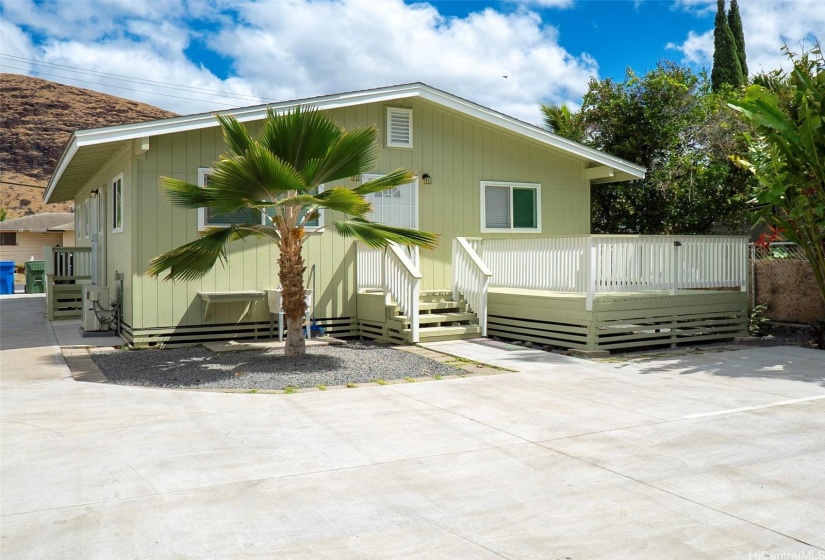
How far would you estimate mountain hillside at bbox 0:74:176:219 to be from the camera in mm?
66938

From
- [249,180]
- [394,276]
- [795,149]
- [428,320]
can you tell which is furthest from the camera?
[394,276]

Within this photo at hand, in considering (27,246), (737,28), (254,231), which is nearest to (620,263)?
(254,231)

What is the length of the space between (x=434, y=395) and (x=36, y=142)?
81.7 metres

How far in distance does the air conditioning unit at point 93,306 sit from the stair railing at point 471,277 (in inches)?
240

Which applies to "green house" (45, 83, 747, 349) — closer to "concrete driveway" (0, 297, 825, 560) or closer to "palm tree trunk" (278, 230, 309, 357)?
"palm tree trunk" (278, 230, 309, 357)

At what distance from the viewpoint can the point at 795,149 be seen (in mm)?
10047

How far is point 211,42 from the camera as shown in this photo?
161 feet

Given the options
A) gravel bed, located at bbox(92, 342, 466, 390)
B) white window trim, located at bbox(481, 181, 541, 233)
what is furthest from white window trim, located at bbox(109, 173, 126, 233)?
white window trim, located at bbox(481, 181, 541, 233)

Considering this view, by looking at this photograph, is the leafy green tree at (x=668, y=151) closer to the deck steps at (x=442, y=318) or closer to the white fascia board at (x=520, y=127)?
the white fascia board at (x=520, y=127)

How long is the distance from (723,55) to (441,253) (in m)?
20.4

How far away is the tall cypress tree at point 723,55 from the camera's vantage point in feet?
89.9

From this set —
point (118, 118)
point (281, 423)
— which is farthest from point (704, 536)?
point (118, 118)

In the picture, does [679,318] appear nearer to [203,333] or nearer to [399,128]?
[399,128]

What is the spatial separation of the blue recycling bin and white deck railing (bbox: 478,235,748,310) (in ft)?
70.0
